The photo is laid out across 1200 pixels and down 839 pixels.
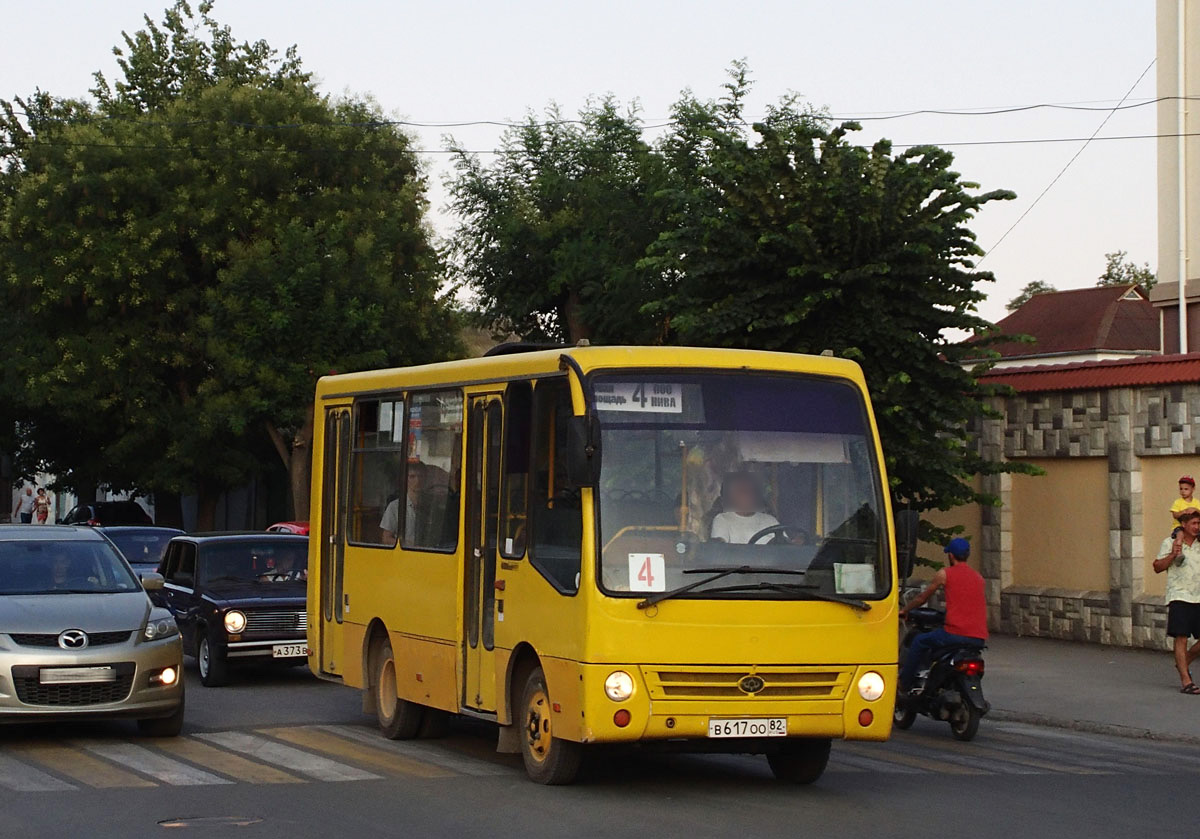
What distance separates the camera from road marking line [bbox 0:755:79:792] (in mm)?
10906

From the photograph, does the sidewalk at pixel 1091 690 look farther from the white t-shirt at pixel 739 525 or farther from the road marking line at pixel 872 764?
the white t-shirt at pixel 739 525

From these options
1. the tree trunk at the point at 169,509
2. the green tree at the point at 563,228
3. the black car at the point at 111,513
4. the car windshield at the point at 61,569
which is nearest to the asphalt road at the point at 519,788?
the car windshield at the point at 61,569

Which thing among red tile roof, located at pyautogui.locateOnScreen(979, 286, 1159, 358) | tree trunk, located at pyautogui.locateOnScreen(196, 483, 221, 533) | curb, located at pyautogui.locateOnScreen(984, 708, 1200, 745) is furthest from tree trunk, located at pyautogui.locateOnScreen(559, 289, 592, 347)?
red tile roof, located at pyautogui.locateOnScreen(979, 286, 1159, 358)

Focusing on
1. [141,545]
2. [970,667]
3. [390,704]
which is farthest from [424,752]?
[141,545]

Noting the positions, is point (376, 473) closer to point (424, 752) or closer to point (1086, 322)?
point (424, 752)

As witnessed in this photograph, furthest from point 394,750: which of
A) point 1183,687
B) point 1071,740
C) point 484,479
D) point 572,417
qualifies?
point 1183,687

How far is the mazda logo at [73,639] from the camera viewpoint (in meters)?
12.8

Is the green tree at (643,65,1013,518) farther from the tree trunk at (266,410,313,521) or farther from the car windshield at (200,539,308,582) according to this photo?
the tree trunk at (266,410,313,521)

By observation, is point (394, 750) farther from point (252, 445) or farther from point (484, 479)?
point (252, 445)

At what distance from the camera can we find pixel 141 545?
24.7 meters

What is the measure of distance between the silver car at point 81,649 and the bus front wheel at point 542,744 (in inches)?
127

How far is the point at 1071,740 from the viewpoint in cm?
1470

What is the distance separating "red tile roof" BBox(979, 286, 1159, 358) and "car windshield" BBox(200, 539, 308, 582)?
66.1m

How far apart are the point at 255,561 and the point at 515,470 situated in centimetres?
852
